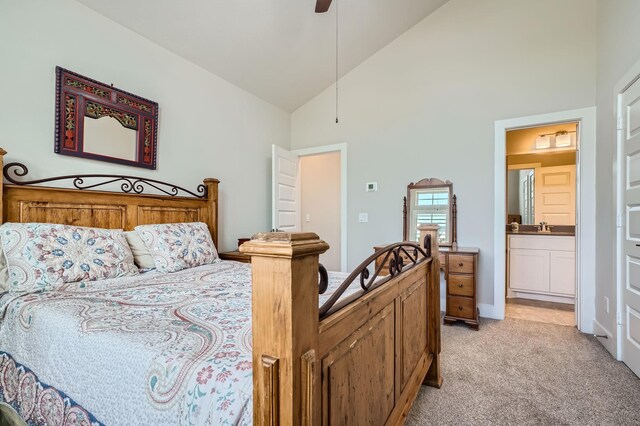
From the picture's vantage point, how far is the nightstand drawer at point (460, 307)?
292 centimetres

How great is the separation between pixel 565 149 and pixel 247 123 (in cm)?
413

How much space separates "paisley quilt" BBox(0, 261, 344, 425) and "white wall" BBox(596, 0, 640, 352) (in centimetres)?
289

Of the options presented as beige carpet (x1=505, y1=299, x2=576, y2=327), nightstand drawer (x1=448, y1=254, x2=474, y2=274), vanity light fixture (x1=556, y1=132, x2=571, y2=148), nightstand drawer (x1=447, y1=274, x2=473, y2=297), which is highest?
vanity light fixture (x1=556, y1=132, x2=571, y2=148)

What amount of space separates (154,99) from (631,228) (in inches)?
152

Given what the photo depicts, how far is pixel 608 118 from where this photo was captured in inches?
97.7

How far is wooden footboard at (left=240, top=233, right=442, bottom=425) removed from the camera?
60 centimetres

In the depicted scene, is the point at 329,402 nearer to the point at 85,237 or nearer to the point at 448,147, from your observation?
the point at 85,237

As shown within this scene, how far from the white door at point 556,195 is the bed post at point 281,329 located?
4.74 metres

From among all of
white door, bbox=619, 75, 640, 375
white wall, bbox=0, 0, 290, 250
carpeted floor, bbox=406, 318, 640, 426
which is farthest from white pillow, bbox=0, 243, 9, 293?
white door, bbox=619, 75, 640, 375

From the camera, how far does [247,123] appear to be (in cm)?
370

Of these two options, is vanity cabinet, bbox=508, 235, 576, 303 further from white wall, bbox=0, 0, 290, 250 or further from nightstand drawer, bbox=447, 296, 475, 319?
white wall, bbox=0, 0, 290, 250

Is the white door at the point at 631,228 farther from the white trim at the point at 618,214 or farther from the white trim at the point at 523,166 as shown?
the white trim at the point at 523,166

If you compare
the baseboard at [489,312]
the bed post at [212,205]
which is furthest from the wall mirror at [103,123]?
the baseboard at [489,312]

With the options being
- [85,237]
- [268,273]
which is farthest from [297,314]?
[85,237]
